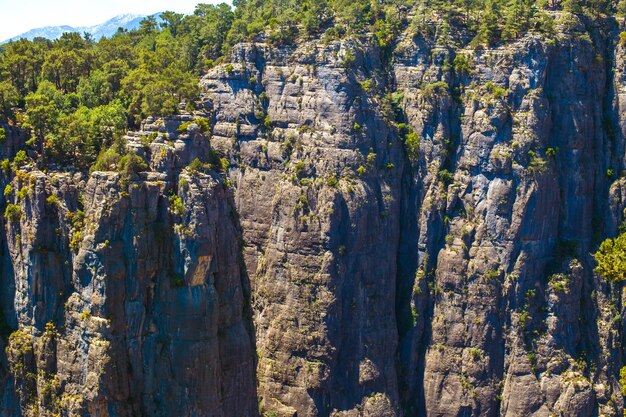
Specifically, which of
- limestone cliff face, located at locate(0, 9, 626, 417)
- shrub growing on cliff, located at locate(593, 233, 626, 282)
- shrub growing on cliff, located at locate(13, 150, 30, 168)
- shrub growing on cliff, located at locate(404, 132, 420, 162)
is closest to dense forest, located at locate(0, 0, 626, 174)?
shrub growing on cliff, located at locate(13, 150, 30, 168)

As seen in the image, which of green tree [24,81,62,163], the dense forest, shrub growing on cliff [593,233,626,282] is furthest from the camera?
shrub growing on cliff [593,233,626,282]

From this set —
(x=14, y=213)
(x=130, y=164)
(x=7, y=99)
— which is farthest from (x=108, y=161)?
(x=7, y=99)

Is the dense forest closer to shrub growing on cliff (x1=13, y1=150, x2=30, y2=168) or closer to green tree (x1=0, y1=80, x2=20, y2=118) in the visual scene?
green tree (x1=0, y1=80, x2=20, y2=118)

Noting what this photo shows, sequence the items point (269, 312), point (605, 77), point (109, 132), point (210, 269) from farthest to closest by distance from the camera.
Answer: point (605, 77)
point (269, 312)
point (109, 132)
point (210, 269)

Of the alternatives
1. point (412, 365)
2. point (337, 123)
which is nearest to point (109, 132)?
point (337, 123)

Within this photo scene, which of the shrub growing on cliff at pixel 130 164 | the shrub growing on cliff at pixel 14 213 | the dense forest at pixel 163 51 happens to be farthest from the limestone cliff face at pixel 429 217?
the shrub growing on cliff at pixel 14 213

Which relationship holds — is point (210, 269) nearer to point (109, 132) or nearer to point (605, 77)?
point (109, 132)

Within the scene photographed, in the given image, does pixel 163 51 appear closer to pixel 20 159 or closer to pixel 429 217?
pixel 429 217

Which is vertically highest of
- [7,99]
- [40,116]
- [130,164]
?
[7,99]

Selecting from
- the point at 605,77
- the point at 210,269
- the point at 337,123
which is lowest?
the point at 210,269
